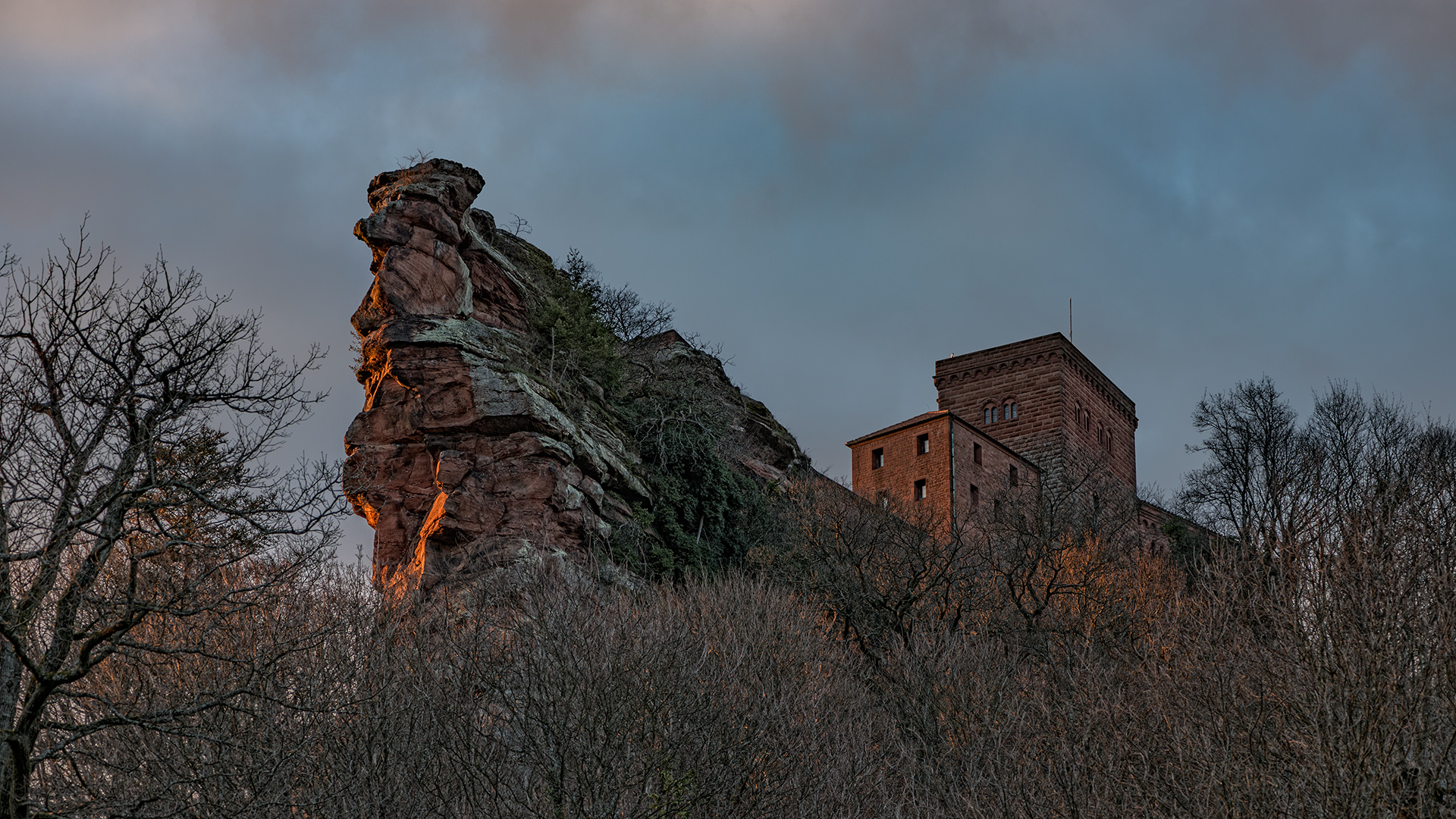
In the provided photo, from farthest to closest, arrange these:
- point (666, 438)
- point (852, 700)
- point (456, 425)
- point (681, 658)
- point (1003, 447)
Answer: point (1003, 447) → point (666, 438) → point (456, 425) → point (852, 700) → point (681, 658)

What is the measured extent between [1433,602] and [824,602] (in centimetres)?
1619

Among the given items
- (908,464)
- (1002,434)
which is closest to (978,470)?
(908,464)

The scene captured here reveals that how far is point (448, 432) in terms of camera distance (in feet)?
88.2

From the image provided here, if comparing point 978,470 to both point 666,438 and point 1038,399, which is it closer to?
point 1038,399

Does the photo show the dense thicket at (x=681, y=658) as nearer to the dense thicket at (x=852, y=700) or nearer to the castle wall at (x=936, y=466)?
the dense thicket at (x=852, y=700)

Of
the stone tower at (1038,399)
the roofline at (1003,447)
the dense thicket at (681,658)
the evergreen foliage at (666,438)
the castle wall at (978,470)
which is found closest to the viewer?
the dense thicket at (681,658)

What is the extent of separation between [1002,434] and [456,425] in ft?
131

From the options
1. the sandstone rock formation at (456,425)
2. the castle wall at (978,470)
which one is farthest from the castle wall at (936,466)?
the sandstone rock formation at (456,425)

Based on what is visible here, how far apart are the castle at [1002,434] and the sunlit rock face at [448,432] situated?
63.4 feet

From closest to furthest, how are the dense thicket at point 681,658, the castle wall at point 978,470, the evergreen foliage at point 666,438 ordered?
the dense thicket at point 681,658
the evergreen foliage at point 666,438
the castle wall at point 978,470

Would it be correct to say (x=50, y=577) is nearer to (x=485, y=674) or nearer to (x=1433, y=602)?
(x=485, y=674)

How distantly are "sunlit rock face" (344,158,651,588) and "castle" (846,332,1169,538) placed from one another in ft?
63.4

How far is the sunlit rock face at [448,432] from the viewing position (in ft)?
85.1

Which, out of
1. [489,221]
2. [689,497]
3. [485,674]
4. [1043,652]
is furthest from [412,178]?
[1043,652]
